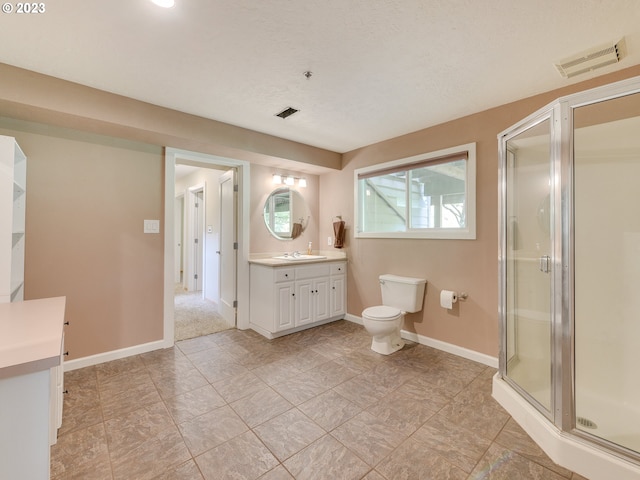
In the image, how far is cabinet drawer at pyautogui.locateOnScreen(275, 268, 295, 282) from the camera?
318cm

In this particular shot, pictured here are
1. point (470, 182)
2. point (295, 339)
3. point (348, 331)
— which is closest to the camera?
point (470, 182)

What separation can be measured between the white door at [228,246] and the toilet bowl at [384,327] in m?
1.80

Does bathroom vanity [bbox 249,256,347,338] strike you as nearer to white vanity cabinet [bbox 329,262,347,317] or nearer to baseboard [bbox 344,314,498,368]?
white vanity cabinet [bbox 329,262,347,317]

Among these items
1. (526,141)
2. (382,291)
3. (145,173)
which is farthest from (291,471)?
(145,173)

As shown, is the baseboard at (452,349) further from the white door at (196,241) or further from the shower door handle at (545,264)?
the white door at (196,241)

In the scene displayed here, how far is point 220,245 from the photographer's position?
4.16 m

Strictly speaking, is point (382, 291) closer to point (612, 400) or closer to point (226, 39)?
point (612, 400)

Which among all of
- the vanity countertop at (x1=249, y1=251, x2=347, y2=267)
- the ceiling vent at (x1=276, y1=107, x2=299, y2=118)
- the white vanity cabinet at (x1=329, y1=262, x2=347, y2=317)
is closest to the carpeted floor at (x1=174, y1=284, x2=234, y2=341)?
the vanity countertop at (x1=249, y1=251, x2=347, y2=267)

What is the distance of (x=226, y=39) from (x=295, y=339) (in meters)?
2.79

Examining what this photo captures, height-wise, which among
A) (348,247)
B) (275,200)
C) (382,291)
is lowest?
(382,291)

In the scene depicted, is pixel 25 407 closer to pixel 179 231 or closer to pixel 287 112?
pixel 287 112

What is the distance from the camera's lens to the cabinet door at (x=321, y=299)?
11.7 feet

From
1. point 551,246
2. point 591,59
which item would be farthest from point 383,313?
point 591,59

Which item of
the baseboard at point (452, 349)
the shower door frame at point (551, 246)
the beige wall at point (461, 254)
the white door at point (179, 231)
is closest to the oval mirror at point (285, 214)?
the beige wall at point (461, 254)
